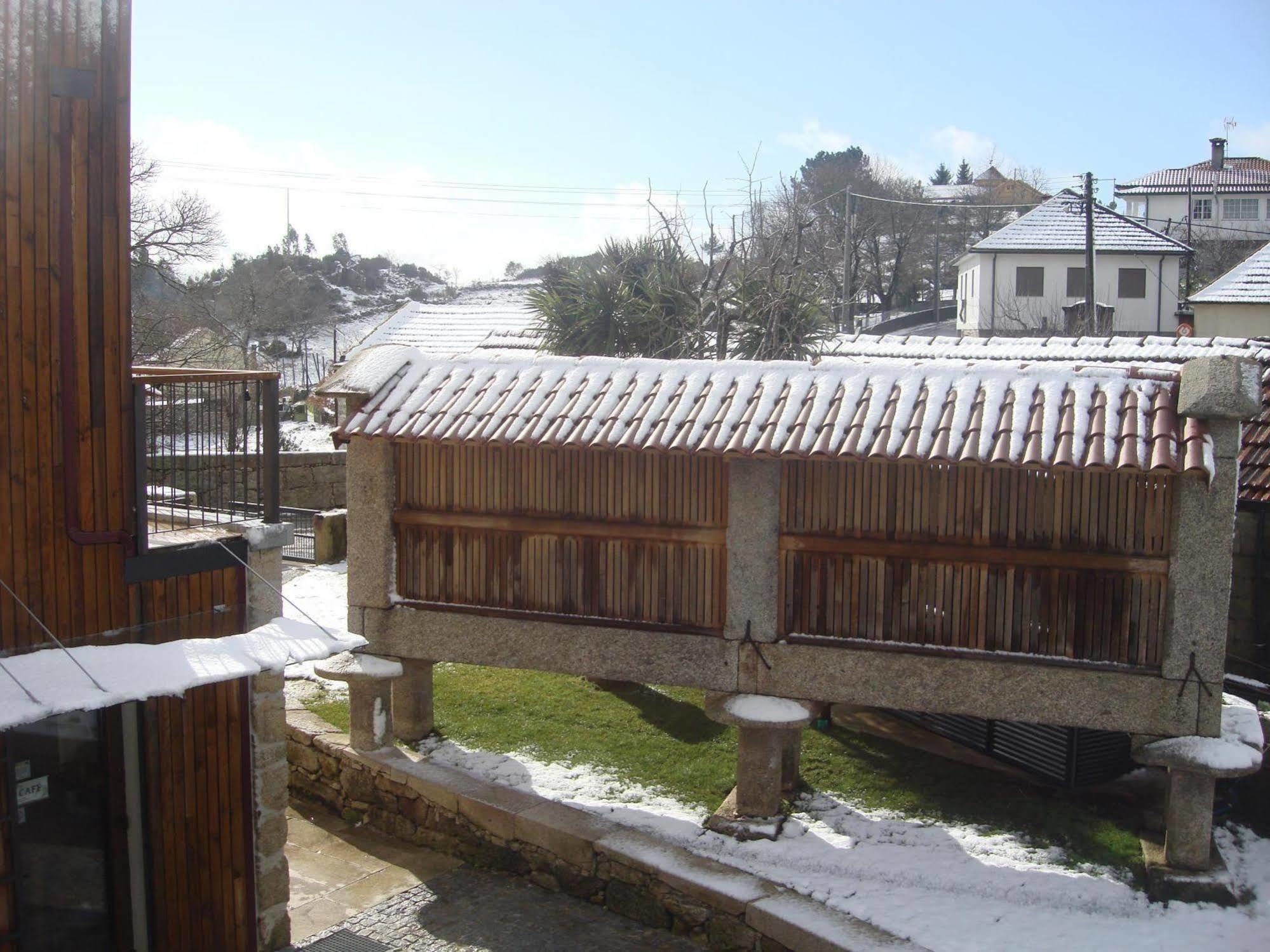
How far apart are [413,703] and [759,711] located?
326 centimetres

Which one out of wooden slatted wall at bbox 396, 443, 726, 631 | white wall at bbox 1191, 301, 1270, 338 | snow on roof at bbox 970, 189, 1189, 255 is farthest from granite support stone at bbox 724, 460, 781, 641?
snow on roof at bbox 970, 189, 1189, 255

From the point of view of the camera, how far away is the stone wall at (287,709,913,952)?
21.7 feet

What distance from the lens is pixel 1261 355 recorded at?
10.7 metres

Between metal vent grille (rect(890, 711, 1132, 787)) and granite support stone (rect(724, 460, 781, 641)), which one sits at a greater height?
granite support stone (rect(724, 460, 781, 641))

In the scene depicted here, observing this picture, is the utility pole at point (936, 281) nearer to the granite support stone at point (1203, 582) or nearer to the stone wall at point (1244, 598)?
the stone wall at point (1244, 598)

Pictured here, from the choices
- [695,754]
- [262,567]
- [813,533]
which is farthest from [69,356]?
[695,754]

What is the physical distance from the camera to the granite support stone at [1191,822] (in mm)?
6773

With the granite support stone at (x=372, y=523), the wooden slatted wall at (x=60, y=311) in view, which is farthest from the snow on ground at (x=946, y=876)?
the wooden slatted wall at (x=60, y=311)

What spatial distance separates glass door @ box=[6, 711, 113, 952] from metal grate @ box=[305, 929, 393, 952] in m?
1.31

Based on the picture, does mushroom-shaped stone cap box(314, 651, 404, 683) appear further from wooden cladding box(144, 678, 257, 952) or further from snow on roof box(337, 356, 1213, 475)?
wooden cladding box(144, 678, 257, 952)

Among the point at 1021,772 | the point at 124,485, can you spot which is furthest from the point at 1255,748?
the point at 124,485

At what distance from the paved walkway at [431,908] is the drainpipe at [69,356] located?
→ 124 inches

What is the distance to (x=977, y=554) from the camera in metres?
7.11

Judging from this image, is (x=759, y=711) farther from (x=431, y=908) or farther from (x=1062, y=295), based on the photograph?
(x=1062, y=295)
